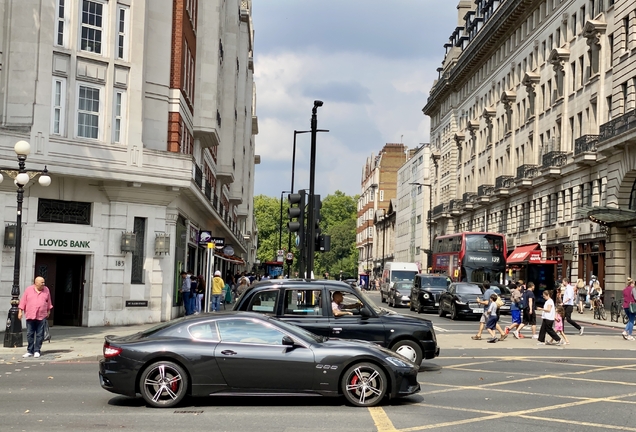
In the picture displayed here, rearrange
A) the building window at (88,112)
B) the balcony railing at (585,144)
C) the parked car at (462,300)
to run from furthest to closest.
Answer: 1. the balcony railing at (585,144)
2. the parked car at (462,300)
3. the building window at (88,112)

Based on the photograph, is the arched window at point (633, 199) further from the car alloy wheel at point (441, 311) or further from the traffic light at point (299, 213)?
Answer: the traffic light at point (299, 213)

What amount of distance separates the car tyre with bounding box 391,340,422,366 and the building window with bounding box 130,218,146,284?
15.6 metres

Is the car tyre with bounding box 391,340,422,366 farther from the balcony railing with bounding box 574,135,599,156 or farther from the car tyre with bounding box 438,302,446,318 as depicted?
the balcony railing with bounding box 574,135,599,156

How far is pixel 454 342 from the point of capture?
81.5 feet

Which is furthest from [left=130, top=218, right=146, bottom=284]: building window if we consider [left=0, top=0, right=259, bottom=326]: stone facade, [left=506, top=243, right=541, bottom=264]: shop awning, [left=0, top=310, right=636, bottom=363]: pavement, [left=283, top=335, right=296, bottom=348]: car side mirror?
[left=506, top=243, right=541, bottom=264]: shop awning

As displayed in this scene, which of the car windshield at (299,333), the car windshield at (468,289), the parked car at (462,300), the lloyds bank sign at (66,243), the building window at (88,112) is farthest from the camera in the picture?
the car windshield at (468,289)

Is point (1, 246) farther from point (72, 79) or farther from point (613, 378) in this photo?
point (613, 378)

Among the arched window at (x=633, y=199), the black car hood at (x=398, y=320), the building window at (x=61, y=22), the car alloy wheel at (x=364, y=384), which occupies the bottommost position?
the car alloy wheel at (x=364, y=384)

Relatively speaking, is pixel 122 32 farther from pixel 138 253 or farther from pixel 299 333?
pixel 299 333

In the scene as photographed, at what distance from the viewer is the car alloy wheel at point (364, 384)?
474 inches

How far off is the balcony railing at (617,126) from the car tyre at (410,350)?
101ft

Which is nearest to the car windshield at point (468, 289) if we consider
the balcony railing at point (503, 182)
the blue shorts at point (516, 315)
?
the blue shorts at point (516, 315)

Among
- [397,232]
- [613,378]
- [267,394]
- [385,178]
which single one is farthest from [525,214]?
[385,178]

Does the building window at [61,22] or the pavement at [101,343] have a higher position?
the building window at [61,22]
